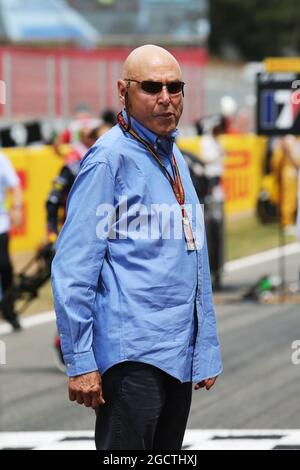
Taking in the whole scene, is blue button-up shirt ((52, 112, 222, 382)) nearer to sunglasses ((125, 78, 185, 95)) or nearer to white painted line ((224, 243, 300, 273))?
sunglasses ((125, 78, 185, 95))

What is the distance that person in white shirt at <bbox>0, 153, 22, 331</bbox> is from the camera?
39.4 feet

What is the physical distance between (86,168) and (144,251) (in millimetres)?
337

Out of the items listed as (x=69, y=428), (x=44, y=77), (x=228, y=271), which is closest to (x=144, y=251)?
(x=69, y=428)

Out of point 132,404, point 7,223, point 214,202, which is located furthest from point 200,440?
point 214,202

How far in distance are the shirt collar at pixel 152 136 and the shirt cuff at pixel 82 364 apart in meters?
0.75

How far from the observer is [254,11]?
88.6m

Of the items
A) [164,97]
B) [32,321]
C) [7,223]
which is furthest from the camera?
[32,321]

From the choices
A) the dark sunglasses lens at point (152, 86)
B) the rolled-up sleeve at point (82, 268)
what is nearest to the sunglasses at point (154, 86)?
the dark sunglasses lens at point (152, 86)

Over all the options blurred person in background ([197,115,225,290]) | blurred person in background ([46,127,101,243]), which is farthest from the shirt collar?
blurred person in background ([197,115,225,290])

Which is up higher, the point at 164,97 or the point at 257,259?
the point at 164,97

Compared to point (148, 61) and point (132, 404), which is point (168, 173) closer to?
point (148, 61)

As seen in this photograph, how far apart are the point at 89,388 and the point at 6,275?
8158mm

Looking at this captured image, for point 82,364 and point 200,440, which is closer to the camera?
point 82,364

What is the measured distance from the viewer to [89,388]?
182 inches
